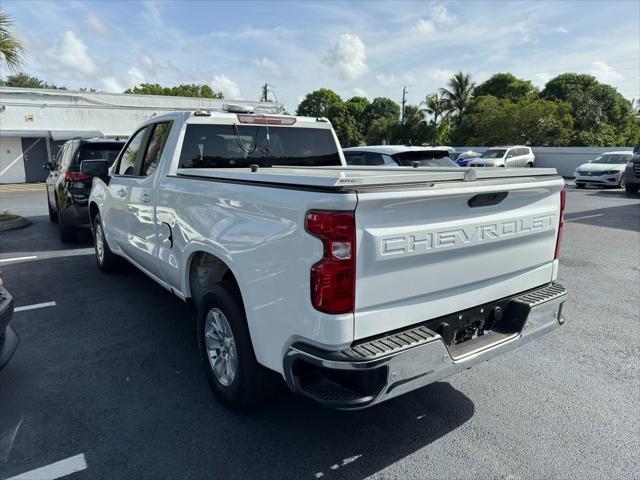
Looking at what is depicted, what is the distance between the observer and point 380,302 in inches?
93.2

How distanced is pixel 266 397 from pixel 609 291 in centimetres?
507

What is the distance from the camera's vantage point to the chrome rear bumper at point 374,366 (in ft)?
7.26

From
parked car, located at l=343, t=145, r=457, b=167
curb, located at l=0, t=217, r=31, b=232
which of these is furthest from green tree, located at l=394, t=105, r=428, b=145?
curb, located at l=0, t=217, r=31, b=232

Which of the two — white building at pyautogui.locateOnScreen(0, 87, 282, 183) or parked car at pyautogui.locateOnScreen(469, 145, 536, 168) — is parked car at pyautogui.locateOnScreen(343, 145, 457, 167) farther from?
white building at pyautogui.locateOnScreen(0, 87, 282, 183)

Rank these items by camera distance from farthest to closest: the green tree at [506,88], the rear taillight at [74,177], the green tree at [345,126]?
the green tree at [345,126], the green tree at [506,88], the rear taillight at [74,177]

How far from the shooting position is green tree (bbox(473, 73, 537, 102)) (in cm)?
5034

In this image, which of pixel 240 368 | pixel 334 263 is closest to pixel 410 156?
pixel 240 368

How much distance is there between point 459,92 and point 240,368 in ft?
177

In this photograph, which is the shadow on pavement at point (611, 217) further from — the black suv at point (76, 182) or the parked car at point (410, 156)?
the black suv at point (76, 182)

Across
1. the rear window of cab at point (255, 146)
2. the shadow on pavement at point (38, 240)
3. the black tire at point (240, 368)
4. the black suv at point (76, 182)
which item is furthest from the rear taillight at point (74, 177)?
the black tire at point (240, 368)

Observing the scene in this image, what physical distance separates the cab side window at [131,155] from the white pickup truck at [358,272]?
119cm

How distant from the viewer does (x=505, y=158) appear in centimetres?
2328

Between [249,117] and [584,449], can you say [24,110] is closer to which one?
[249,117]

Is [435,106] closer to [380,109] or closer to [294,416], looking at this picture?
[380,109]
